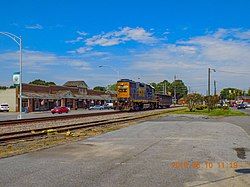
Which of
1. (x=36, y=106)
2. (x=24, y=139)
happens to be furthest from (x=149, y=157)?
(x=36, y=106)

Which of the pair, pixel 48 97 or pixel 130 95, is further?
pixel 48 97

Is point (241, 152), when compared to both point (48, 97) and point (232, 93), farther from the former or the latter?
point (232, 93)


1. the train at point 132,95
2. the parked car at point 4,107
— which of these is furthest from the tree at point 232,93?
the parked car at point 4,107

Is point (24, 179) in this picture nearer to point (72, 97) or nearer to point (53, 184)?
point (53, 184)

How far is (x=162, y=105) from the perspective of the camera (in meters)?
89.4

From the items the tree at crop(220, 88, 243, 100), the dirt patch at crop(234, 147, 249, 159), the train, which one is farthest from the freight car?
the tree at crop(220, 88, 243, 100)

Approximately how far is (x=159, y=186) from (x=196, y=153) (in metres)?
5.39
